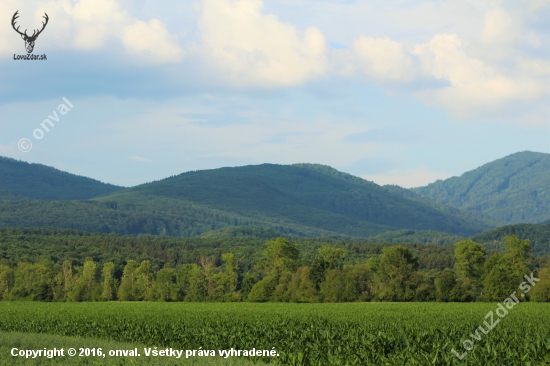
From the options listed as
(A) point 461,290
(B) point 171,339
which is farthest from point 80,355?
(A) point 461,290

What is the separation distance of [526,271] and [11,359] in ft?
243

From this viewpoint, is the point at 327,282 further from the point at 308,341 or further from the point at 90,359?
the point at 90,359

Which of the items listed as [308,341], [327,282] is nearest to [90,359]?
[308,341]

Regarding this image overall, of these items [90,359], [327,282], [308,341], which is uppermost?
[327,282]

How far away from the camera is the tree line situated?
8244 centimetres

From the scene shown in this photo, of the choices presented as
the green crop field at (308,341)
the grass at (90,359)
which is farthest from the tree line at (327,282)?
the grass at (90,359)

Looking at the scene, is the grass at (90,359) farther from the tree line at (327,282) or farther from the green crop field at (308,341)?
the tree line at (327,282)

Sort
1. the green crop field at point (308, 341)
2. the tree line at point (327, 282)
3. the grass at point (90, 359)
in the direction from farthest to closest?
the tree line at point (327, 282) → the grass at point (90, 359) → the green crop field at point (308, 341)

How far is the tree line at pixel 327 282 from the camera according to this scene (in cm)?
8244

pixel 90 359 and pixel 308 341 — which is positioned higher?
pixel 90 359

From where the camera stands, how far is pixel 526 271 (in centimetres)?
8594

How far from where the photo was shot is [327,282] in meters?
88.4

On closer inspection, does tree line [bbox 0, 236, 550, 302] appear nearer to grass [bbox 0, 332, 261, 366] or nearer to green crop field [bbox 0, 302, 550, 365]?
green crop field [bbox 0, 302, 550, 365]

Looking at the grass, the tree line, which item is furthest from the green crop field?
the tree line
